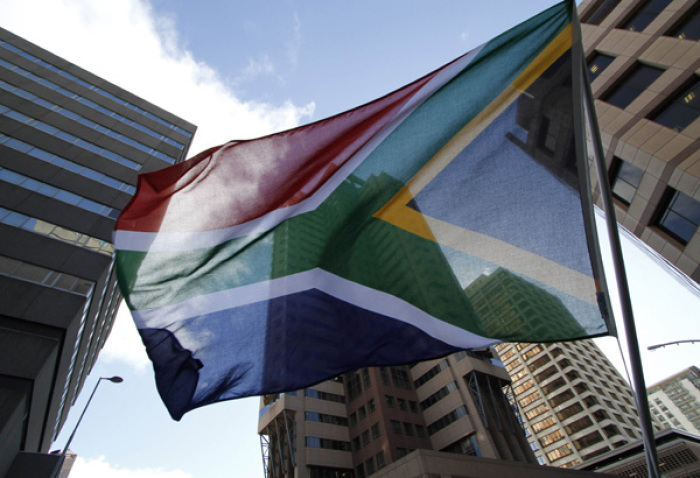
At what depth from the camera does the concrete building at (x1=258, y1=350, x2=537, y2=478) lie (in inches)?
1772

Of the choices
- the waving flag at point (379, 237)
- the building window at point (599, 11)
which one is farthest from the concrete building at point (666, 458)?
the waving flag at point (379, 237)

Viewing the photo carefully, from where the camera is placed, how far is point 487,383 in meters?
49.7

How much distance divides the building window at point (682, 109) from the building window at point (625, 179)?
218cm

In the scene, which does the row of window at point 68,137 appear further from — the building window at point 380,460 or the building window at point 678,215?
the building window at point 380,460

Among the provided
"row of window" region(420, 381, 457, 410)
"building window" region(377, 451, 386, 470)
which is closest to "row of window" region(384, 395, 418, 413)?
"row of window" region(420, 381, 457, 410)

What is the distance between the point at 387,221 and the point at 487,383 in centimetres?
5095

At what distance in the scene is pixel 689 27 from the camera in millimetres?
15875

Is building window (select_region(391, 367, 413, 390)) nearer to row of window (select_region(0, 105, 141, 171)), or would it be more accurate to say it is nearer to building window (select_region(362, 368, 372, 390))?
building window (select_region(362, 368, 372, 390))

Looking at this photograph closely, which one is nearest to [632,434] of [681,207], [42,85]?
[681,207]

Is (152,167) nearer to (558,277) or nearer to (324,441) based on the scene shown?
(558,277)

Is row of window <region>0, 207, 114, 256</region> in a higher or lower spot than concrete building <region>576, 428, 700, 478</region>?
higher

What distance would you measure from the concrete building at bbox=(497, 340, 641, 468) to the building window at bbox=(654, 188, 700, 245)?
68254 millimetres

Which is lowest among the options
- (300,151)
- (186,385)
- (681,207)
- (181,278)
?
(186,385)

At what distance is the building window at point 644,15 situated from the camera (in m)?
17.5
